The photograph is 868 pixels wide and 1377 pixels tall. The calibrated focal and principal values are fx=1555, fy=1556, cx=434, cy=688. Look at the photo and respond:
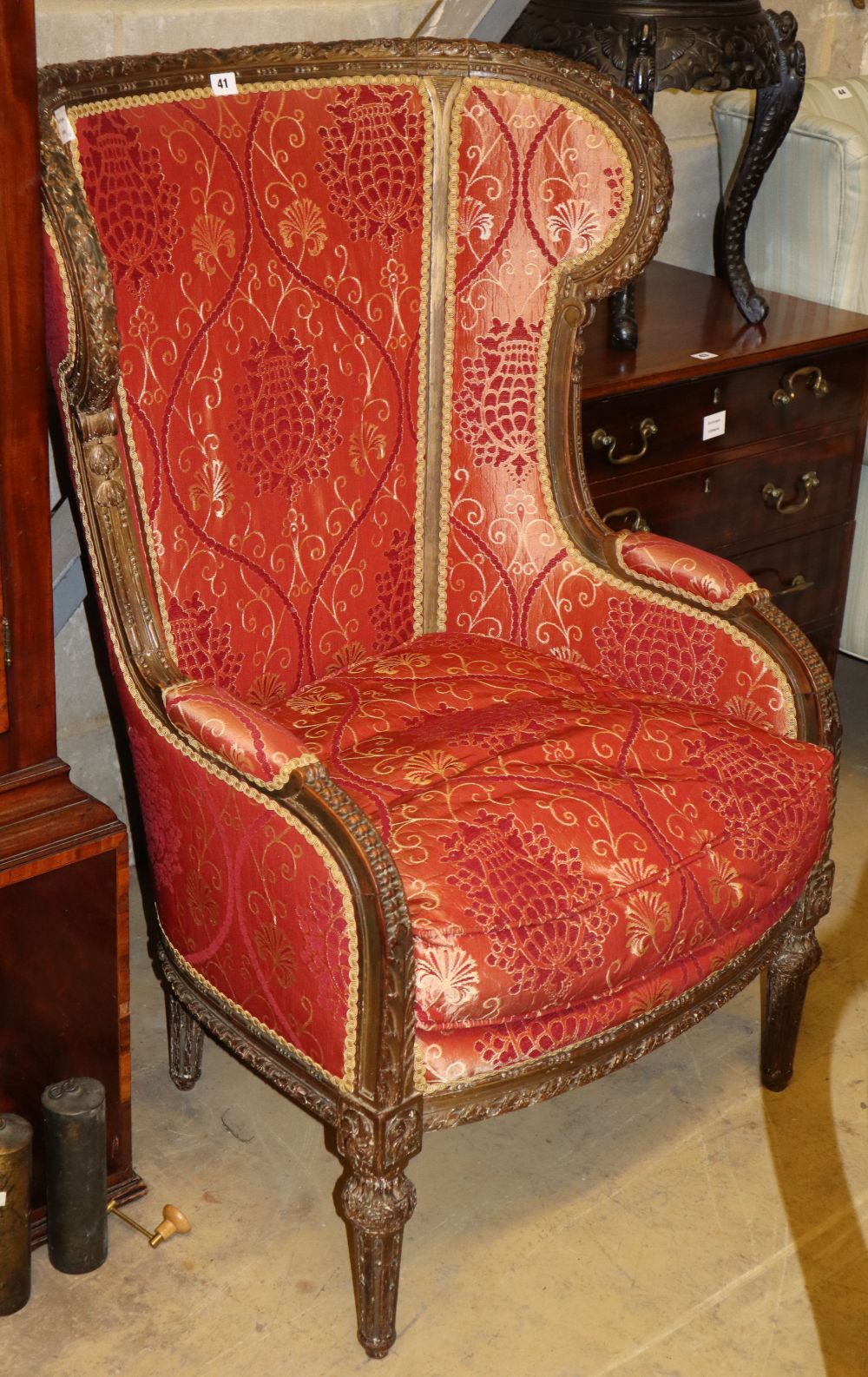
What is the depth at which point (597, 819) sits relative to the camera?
5.70 ft

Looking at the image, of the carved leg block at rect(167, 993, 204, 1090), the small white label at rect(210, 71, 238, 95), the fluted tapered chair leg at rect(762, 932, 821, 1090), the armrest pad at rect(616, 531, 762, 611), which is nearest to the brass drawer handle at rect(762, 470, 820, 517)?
the armrest pad at rect(616, 531, 762, 611)

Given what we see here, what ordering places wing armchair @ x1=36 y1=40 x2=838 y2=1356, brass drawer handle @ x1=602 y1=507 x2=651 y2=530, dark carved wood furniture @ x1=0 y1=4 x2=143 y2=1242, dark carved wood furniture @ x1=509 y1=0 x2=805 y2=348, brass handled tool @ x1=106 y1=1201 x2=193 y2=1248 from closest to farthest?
dark carved wood furniture @ x1=0 y1=4 x2=143 y2=1242 → wing armchair @ x1=36 y1=40 x2=838 y2=1356 → brass handled tool @ x1=106 y1=1201 x2=193 y2=1248 → dark carved wood furniture @ x1=509 y1=0 x2=805 y2=348 → brass drawer handle @ x1=602 y1=507 x2=651 y2=530

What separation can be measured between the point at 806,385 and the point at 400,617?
35.2 inches

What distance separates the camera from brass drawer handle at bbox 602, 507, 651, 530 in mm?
2381

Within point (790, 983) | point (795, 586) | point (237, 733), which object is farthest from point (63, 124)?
point (795, 586)

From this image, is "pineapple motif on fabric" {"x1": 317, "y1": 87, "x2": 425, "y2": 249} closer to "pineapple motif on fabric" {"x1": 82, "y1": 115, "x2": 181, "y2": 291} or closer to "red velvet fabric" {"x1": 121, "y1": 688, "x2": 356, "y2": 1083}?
"pineapple motif on fabric" {"x1": 82, "y1": 115, "x2": 181, "y2": 291}

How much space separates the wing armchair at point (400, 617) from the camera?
1.63m

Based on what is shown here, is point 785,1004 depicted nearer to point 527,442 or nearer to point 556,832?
point 556,832

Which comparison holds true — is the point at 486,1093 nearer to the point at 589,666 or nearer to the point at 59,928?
the point at 59,928

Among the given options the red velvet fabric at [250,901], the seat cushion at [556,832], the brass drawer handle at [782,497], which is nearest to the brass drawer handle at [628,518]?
the brass drawer handle at [782,497]

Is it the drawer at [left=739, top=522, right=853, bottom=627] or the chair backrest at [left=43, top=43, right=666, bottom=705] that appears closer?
the chair backrest at [left=43, top=43, right=666, bottom=705]

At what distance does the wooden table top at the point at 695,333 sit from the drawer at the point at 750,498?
0.16 meters

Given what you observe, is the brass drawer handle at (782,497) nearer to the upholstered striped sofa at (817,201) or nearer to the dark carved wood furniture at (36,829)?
the upholstered striped sofa at (817,201)

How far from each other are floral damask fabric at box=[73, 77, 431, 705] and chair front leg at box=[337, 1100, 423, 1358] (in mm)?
596
